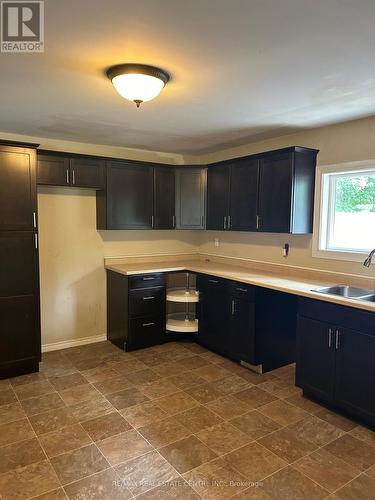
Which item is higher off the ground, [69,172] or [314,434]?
[69,172]

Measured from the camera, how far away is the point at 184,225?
4680 millimetres

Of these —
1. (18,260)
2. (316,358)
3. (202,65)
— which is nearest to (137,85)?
(202,65)

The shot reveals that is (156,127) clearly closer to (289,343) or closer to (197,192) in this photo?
(197,192)

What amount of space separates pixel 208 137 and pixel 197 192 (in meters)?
0.84

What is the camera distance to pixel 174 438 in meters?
2.52

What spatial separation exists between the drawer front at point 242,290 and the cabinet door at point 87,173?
6.12 feet

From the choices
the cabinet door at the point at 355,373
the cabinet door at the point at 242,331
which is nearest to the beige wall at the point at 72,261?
the cabinet door at the point at 242,331

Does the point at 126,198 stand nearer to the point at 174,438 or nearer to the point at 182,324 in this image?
the point at 182,324

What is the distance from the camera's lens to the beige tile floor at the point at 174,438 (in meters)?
2.06

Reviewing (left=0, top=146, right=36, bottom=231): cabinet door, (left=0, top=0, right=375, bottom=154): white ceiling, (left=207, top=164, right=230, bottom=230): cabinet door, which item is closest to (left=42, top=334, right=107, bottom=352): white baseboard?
(left=0, top=146, right=36, bottom=231): cabinet door

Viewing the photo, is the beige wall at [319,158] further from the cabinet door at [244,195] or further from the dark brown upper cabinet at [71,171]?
the dark brown upper cabinet at [71,171]

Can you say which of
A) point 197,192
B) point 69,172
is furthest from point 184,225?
point 69,172

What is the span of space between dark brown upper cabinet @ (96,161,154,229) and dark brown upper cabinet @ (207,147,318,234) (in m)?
0.88

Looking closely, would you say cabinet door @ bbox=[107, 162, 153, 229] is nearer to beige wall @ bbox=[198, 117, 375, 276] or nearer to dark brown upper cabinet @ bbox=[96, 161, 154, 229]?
dark brown upper cabinet @ bbox=[96, 161, 154, 229]
